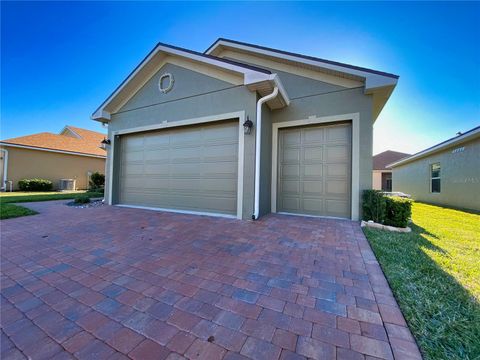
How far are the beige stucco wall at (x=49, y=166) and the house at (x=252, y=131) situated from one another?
12205 mm

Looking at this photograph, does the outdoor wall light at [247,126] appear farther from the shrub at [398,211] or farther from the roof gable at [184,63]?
the shrub at [398,211]

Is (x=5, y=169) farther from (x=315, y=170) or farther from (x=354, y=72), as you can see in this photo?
(x=354, y=72)

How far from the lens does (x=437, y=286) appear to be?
2141 mm

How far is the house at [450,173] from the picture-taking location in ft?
26.8

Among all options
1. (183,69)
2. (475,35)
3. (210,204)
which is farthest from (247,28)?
(475,35)

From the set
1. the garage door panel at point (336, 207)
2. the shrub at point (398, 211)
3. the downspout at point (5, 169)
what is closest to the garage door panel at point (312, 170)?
the garage door panel at point (336, 207)

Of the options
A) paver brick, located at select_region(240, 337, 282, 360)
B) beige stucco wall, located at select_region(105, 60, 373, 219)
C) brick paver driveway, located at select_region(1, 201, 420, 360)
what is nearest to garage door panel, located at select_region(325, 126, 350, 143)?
beige stucco wall, located at select_region(105, 60, 373, 219)

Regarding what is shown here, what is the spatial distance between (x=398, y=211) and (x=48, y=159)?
20798 millimetres

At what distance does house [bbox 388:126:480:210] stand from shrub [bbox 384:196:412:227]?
20.7 ft

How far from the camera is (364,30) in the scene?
20.5 feet

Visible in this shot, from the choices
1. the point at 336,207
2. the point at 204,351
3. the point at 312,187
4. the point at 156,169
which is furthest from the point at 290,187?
the point at 204,351

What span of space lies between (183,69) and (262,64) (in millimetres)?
2786

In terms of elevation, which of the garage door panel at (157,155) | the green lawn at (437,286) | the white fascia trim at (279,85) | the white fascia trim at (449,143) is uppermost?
the white fascia trim at (279,85)

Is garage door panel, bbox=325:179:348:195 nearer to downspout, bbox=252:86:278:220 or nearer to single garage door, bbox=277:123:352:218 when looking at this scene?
single garage door, bbox=277:123:352:218
